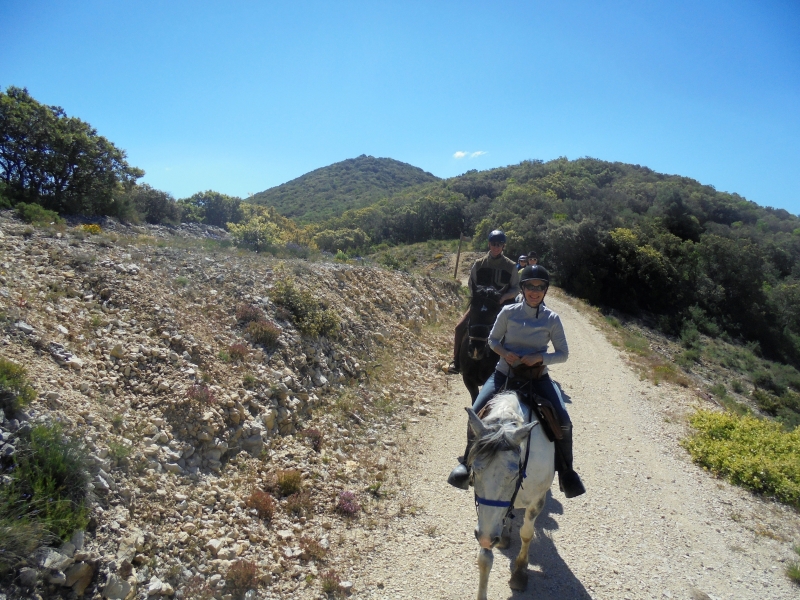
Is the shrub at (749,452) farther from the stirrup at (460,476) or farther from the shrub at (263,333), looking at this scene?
the shrub at (263,333)

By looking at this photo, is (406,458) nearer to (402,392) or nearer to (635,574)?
(402,392)

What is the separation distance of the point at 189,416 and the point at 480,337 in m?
3.86

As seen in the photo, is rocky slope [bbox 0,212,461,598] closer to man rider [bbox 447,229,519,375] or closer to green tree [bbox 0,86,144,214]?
Result: man rider [bbox 447,229,519,375]

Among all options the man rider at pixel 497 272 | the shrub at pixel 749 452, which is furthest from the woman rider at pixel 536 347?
the shrub at pixel 749 452

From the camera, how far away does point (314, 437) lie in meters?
6.41

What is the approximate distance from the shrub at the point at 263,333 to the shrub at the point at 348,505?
317 cm

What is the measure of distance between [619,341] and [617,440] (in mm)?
9559

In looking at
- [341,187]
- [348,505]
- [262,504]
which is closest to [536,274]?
[348,505]

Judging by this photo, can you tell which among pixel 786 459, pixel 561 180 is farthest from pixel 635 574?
pixel 561 180

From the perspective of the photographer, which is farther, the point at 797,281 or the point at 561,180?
the point at 561,180

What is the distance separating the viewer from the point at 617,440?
761 centimetres

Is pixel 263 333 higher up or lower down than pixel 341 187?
lower down

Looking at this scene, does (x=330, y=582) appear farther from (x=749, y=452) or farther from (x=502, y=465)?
(x=749, y=452)

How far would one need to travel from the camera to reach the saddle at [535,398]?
390cm
